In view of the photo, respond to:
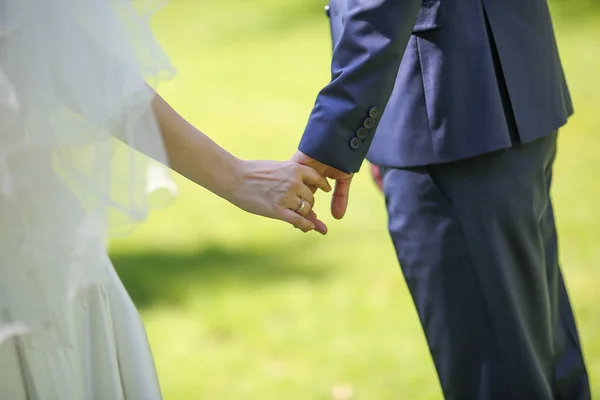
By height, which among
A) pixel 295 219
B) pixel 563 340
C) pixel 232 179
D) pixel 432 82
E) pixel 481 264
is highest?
pixel 432 82

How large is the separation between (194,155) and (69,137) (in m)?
0.41

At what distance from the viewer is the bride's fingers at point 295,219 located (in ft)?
7.88

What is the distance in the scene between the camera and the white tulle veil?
65.4 inches

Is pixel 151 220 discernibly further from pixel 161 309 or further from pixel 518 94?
pixel 518 94

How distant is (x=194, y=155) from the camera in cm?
209

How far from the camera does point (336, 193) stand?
2.66 meters

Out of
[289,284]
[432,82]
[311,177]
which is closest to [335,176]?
[311,177]

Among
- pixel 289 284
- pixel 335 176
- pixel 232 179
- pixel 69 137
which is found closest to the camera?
pixel 69 137

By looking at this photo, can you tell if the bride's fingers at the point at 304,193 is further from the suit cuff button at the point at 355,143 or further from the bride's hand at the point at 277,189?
the suit cuff button at the point at 355,143

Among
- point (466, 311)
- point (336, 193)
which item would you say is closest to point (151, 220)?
point (336, 193)

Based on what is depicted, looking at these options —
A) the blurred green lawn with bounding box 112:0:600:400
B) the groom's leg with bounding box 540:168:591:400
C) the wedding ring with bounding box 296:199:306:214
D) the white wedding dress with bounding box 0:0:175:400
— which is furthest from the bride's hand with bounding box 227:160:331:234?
the blurred green lawn with bounding box 112:0:600:400

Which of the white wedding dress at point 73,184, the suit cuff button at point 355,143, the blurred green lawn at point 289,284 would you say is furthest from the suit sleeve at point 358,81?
the blurred green lawn at point 289,284

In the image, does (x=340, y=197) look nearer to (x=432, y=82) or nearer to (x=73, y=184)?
(x=432, y=82)

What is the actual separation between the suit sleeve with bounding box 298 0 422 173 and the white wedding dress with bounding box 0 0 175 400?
20.7 inches
